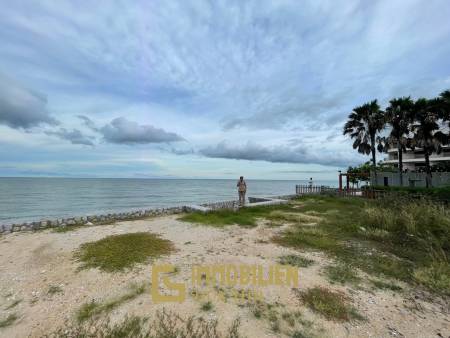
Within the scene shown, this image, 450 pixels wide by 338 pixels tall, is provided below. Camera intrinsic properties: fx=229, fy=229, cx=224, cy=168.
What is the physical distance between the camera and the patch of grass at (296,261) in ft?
18.0

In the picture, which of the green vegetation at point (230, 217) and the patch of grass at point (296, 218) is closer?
the green vegetation at point (230, 217)

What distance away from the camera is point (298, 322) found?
3.34 m

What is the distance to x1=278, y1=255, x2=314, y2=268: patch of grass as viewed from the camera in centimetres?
549

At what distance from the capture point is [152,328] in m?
3.15

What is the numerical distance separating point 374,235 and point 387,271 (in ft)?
10.9

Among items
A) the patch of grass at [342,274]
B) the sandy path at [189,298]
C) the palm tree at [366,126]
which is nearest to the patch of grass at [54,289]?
the sandy path at [189,298]

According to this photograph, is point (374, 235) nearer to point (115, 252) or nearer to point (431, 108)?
point (115, 252)

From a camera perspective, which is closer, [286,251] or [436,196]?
[286,251]

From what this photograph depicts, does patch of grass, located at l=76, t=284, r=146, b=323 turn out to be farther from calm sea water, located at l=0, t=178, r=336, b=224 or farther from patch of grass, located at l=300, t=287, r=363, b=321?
calm sea water, located at l=0, t=178, r=336, b=224

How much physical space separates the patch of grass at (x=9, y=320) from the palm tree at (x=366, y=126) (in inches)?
1048

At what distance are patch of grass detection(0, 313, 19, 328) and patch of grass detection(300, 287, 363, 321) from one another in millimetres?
4476

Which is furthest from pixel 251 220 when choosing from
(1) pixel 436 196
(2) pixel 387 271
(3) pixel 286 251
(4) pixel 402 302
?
(1) pixel 436 196

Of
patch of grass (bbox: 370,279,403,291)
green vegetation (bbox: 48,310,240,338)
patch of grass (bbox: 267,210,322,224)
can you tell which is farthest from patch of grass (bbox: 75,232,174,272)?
patch of grass (bbox: 267,210,322,224)

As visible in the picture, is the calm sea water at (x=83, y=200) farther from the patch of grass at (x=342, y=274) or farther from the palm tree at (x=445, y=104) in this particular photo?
the palm tree at (x=445, y=104)
